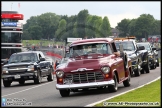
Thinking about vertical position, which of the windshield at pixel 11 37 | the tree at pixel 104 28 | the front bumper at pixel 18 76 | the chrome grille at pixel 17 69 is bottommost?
the front bumper at pixel 18 76

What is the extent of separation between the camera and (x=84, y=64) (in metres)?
17.2

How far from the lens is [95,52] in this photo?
731 inches

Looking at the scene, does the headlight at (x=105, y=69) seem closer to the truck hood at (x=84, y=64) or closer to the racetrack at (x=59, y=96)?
the truck hood at (x=84, y=64)

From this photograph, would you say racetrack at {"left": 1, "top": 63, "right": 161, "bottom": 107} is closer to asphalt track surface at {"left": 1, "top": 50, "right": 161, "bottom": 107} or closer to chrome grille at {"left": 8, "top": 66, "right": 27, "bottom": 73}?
asphalt track surface at {"left": 1, "top": 50, "right": 161, "bottom": 107}

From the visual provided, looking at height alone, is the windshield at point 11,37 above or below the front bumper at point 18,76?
above

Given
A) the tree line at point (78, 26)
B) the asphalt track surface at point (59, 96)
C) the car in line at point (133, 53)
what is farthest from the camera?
the tree line at point (78, 26)

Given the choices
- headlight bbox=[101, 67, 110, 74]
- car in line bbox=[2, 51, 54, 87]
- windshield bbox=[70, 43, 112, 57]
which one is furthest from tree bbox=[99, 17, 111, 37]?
headlight bbox=[101, 67, 110, 74]

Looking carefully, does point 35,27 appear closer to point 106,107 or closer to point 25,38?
point 25,38

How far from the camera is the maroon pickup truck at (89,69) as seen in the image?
17.0 metres

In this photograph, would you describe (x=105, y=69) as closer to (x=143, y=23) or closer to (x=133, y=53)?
(x=133, y=53)

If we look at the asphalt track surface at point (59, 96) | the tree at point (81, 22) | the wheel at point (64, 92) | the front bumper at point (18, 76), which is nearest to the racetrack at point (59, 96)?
the asphalt track surface at point (59, 96)

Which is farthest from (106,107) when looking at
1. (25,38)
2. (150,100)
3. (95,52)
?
(25,38)

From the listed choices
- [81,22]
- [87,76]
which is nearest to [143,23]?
[81,22]

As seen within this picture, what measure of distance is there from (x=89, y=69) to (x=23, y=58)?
12461 millimetres
